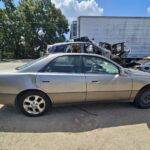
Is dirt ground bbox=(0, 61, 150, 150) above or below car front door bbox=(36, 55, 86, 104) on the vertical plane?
below

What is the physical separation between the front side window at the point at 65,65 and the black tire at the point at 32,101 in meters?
0.62

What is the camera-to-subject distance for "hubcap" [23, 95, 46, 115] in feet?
16.4

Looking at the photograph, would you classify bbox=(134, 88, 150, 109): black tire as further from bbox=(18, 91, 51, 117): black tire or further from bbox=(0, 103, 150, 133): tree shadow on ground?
bbox=(18, 91, 51, 117): black tire

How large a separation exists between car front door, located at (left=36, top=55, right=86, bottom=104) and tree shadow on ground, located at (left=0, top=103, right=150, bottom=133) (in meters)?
0.40

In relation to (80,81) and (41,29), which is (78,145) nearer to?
(80,81)

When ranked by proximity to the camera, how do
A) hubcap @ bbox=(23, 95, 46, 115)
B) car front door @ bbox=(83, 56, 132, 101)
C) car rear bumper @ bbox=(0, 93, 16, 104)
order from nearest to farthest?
1. car rear bumper @ bbox=(0, 93, 16, 104)
2. hubcap @ bbox=(23, 95, 46, 115)
3. car front door @ bbox=(83, 56, 132, 101)

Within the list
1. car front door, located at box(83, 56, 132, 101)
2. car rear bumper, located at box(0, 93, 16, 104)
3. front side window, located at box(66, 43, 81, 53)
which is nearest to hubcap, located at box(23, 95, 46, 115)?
car rear bumper, located at box(0, 93, 16, 104)

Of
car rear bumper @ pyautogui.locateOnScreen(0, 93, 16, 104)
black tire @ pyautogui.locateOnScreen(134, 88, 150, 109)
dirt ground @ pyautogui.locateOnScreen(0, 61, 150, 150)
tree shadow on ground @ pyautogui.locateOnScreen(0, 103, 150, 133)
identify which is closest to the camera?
dirt ground @ pyautogui.locateOnScreen(0, 61, 150, 150)

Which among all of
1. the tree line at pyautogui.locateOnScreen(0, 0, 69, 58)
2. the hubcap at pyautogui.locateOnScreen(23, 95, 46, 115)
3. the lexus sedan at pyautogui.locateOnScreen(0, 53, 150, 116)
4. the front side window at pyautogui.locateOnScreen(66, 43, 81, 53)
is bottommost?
the hubcap at pyautogui.locateOnScreen(23, 95, 46, 115)

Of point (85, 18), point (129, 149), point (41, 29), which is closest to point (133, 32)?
point (85, 18)

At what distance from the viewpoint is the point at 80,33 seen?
1675 cm

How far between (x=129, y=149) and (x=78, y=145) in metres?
0.86

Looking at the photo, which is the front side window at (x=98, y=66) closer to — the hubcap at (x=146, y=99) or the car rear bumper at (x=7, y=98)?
the hubcap at (x=146, y=99)

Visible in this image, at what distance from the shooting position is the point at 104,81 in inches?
206
